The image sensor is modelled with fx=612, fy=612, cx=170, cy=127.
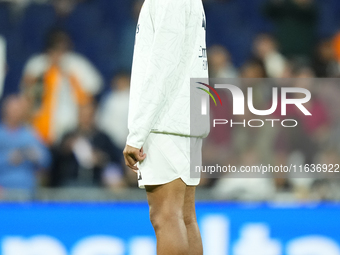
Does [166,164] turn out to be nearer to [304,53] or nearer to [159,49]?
[159,49]

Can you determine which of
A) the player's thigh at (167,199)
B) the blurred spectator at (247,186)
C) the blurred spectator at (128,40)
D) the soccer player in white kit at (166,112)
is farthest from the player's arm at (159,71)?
the blurred spectator at (128,40)

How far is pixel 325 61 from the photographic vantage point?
19.9 ft

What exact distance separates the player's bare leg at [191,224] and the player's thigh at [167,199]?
12 centimetres

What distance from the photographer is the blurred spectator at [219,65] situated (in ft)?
18.8

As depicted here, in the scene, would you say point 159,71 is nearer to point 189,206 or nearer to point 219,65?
point 189,206

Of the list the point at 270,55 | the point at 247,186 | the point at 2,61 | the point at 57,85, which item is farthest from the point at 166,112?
the point at 2,61

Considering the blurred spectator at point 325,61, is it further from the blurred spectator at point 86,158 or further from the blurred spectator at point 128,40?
the blurred spectator at point 86,158

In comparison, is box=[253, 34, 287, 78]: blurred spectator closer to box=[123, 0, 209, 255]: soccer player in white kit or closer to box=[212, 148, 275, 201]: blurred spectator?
box=[212, 148, 275, 201]: blurred spectator

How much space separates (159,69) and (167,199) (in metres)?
0.51

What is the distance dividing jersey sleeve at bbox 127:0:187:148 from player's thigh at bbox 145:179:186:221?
211 millimetres

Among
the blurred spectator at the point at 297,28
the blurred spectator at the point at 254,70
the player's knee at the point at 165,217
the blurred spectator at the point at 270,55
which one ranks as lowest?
the player's knee at the point at 165,217

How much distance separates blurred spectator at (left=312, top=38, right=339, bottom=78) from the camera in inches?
231

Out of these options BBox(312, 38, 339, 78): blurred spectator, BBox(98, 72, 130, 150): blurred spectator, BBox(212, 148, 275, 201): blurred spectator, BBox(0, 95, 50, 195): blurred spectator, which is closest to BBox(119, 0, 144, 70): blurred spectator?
BBox(98, 72, 130, 150): blurred spectator

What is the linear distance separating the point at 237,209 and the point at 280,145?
0.84 m
